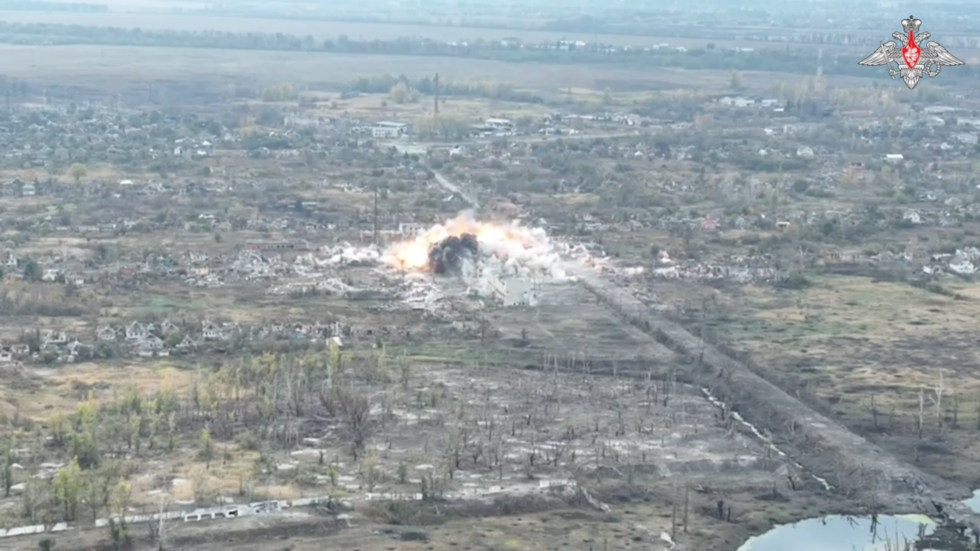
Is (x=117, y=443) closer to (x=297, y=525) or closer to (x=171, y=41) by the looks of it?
(x=297, y=525)

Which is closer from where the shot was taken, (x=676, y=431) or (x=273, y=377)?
(x=676, y=431)

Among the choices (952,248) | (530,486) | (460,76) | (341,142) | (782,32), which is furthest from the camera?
(782,32)

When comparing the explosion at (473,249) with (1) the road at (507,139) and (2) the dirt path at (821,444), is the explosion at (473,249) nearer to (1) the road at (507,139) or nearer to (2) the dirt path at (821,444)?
(2) the dirt path at (821,444)

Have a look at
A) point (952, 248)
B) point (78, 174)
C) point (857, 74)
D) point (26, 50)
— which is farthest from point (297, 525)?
point (26, 50)

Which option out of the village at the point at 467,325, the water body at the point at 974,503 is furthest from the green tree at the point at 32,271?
the water body at the point at 974,503

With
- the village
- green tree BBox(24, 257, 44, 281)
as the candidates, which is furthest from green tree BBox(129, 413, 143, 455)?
green tree BBox(24, 257, 44, 281)

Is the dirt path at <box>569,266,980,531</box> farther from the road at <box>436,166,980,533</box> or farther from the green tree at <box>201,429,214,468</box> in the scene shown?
the green tree at <box>201,429,214,468</box>
